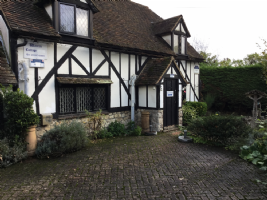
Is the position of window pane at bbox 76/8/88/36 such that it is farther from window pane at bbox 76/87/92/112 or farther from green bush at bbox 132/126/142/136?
green bush at bbox 132/126/142/136

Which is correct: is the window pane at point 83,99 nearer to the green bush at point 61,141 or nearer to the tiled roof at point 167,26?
the green bush at point 61,141

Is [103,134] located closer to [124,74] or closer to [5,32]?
[124,74]

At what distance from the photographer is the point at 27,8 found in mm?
7129

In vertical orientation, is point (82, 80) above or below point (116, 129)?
above

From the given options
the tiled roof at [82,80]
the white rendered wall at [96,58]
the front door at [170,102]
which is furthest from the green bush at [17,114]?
the front door at [170,102]

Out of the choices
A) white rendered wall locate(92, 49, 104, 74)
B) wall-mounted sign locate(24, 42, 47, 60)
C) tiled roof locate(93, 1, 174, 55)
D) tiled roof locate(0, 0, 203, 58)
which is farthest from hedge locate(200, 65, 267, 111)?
wall-mounted sign locate(24, 42, 47, 60)

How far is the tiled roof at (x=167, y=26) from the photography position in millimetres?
11219

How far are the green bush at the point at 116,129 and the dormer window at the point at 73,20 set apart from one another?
12.2 ft

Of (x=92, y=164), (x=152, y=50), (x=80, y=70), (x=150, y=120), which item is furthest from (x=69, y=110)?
(x=152, y=50)

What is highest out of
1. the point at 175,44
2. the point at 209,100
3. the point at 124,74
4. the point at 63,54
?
the point at 175,44

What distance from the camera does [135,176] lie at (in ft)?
14.8

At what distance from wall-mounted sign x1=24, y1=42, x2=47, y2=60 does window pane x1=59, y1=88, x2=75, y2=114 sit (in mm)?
1283

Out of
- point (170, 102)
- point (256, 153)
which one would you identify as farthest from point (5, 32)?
point (256, 153)

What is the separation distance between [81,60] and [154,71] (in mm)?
3376
